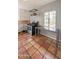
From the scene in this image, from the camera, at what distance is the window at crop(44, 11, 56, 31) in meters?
5.18

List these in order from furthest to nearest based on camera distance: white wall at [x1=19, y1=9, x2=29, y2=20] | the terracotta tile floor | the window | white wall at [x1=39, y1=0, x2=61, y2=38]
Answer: white wall at [x1=19, y1=9, x2=29, y2=20] → the window → white wall at [x1=39, y1=0, x2=61, y2=38] → the terracotta tile floor

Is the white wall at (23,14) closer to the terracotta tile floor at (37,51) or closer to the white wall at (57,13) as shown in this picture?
the white wall at (57,13)

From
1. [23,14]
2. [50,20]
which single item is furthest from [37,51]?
[23,14]

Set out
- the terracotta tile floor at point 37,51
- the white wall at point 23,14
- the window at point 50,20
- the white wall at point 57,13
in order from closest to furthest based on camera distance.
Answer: the terracotta tile floor at point 37,51 < the white wall at point 57,13 < the window at point 50,20 < the white wall at point 23,14

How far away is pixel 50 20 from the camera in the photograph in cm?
563

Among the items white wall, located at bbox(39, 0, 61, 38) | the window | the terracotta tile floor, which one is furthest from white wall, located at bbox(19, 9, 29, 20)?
the terracotta tile floor

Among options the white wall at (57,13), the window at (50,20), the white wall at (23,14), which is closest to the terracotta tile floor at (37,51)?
the white wall at (57,13)

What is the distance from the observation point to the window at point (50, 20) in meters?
5.18

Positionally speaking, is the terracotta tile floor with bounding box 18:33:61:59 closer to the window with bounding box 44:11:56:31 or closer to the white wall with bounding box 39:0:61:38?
the white wall with bounding box 39:0:61:38

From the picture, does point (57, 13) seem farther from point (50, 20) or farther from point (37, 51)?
point (37, 51)
